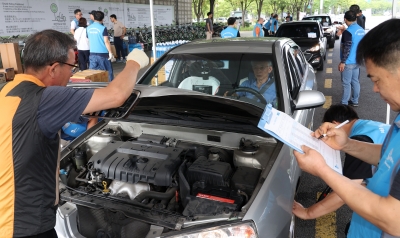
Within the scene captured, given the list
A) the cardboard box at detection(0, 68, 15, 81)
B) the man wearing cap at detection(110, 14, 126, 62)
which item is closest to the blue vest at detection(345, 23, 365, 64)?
the cardboard box at detection(0, 68, 15, 81)

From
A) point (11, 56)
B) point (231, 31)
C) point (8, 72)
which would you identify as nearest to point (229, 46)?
point (231, 31)

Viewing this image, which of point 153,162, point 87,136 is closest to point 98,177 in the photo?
point 153,162

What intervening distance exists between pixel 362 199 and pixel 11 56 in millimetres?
7918

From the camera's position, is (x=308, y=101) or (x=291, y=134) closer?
(x=291, y=134)

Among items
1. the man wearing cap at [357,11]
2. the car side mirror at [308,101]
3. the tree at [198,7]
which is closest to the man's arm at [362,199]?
the car side mirror at [308,101]

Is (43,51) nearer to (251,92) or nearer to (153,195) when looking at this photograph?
(153,195)

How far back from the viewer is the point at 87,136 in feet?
8.82

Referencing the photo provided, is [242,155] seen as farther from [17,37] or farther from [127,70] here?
[17,37]

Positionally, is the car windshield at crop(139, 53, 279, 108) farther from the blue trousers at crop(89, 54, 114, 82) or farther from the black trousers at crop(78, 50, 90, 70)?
the black trousers at crop(78, 50, 90, 70)

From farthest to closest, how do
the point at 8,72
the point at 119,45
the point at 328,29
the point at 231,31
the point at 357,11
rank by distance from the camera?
the point at 328,29
the point at 119,45
the point at 231,31
the point at 357,11
the point at 8,72

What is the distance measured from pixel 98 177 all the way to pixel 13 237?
723 mm

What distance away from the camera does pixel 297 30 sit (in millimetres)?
10359

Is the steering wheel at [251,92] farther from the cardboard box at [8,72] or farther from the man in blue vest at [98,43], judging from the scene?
the cardboard box at [8,72]

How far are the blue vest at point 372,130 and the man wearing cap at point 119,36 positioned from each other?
10.5 m
